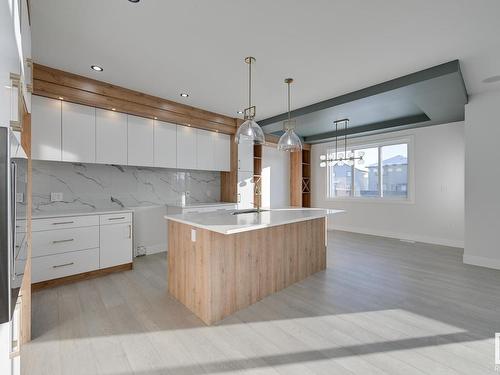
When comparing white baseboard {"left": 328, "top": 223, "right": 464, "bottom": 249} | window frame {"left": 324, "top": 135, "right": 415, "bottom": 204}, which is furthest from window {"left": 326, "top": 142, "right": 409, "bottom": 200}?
white baseboard {"left": 328, "top": 223, "right": 464, "bottom": 249}

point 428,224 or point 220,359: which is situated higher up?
point 428,224

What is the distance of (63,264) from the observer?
2.93 metres

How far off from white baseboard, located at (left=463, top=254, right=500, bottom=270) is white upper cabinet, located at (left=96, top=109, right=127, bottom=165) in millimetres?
5677

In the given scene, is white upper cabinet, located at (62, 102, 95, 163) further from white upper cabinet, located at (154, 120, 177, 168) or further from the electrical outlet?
white upper cabinet, located at (154, 120, 177, 168)

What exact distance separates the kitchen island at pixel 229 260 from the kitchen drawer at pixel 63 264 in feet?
4.10

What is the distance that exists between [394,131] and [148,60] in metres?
5.49

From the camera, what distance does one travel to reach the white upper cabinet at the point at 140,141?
12.2 feet

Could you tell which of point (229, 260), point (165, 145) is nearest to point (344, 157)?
point (165, 145)

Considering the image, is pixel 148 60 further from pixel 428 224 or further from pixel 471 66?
pixel 428 224

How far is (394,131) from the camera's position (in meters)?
5.65

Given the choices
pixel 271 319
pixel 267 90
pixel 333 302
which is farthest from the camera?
pixel 267 90

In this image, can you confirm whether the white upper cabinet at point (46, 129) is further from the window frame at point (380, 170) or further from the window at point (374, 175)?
the window frame at point (380, 170)

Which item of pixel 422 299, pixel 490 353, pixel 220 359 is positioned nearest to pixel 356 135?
pixel 422 299

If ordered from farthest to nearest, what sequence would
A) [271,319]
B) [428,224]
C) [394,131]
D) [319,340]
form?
[394,131] → [428,224] → [271,319] → [319,340]
